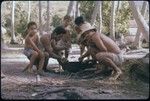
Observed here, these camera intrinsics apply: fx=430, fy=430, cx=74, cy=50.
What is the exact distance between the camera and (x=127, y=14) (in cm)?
2661

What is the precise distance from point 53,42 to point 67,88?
2.61m

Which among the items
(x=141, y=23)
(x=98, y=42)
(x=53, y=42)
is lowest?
(x=53, y=42)

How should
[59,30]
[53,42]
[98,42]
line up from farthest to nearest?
[53,42] → [59,30] → [98,42]

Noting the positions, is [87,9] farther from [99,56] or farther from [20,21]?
[99,56]

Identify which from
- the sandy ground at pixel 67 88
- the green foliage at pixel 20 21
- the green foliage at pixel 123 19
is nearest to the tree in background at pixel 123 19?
the green foliage at pixel 123 19

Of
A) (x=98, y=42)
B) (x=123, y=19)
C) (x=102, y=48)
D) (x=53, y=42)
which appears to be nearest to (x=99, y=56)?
(x=102, y=48)

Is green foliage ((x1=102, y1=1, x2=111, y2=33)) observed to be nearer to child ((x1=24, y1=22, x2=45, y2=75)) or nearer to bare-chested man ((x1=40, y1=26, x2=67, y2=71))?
bare-chested man ((x1=40, y1=26, x2=67, y2=71))

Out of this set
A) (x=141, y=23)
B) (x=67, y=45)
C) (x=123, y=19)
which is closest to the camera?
(x=141, y=23)

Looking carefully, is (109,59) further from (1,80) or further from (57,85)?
(1,80)

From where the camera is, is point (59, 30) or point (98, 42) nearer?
point (98, 42)

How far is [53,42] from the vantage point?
975cm

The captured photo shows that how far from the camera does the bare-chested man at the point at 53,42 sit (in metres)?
9.61

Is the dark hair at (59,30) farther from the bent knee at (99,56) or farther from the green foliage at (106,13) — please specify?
the green foliage at (106,13)

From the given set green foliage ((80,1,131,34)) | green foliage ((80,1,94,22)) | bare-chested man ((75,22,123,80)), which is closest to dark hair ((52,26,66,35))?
bare-chested man ((75,22,123,80))
